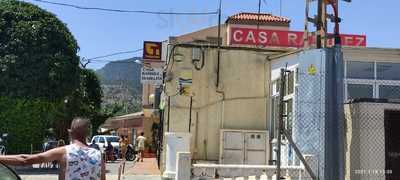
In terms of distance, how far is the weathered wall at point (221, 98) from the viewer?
18.9 m

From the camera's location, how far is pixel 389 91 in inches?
632

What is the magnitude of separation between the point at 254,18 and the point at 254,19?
0.47ft

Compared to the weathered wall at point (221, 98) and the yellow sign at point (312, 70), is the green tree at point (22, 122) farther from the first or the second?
the yellow sign at point (312, 70)

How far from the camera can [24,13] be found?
25156 millimetres

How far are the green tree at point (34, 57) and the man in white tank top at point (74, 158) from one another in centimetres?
1872

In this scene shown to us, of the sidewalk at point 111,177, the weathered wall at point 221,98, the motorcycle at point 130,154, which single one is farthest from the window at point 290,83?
the motorcycle at point 130,154

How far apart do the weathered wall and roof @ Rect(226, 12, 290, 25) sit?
13596mm

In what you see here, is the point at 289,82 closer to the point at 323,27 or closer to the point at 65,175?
the point at 323,27

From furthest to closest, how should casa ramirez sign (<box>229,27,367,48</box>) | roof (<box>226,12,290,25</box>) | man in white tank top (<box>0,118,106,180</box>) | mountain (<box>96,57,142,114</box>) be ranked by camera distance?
mountain (<box>96,57,142,114</box>) → roof (<box>226,12,290,25</box>) → casa ramirez sign (<box>229,27,367,48</box>) → man in white tank top (<box>0,118,106,180</box>)

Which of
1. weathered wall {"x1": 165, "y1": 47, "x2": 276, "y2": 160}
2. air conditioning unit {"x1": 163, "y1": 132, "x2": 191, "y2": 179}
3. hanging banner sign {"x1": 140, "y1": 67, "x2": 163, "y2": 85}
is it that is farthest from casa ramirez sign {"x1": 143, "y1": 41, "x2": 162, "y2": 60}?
air conditioning unit {"x1": 163, "y1": 132, "x2": 191, "y2": 179}

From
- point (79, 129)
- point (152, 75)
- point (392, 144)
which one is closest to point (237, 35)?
point (152, 75)

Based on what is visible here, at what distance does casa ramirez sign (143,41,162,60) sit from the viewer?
24344 mm

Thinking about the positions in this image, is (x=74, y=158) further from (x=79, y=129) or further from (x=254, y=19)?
(x=254, y=19)

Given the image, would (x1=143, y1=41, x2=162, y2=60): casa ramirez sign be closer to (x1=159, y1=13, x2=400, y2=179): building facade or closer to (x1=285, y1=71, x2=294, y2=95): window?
(x1=159, y1=13, x2=400, y2=179): building facade
